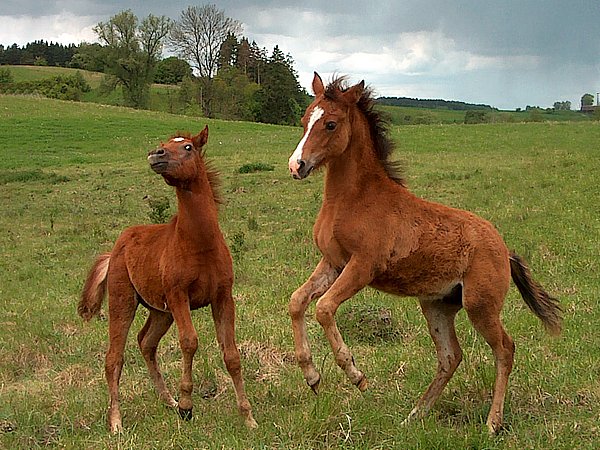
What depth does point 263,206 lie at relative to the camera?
1644 cm

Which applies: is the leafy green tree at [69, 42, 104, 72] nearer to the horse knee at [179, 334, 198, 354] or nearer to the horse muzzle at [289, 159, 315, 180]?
the horse knee at [179, 334, 198, 354]

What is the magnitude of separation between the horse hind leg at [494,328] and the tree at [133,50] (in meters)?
60.8

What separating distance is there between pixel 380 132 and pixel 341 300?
4.63 feet

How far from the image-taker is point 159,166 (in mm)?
5117

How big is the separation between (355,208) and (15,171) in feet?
68.6

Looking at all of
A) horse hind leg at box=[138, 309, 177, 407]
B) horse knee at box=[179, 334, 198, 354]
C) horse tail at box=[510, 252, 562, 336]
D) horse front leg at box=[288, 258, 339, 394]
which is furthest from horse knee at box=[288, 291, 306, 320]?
horse tail at box=[510, 252, 562, 336]

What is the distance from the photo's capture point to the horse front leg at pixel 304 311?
4.98 m

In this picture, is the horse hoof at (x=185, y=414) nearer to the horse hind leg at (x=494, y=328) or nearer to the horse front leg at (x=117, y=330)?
the horse front leg at (x=117, y=330)

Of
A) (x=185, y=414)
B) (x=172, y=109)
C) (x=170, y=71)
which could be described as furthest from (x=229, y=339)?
(x=170, y=71)

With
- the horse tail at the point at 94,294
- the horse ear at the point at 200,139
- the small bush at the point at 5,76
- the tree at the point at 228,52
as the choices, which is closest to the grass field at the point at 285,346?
the horse tail at the point at 94,294

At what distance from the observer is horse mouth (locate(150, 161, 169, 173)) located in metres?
5.10

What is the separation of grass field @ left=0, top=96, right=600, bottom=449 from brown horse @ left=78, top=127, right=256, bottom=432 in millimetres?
394

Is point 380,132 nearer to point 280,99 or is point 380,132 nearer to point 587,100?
point 280,99

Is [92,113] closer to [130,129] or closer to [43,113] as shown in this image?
[43,113]
